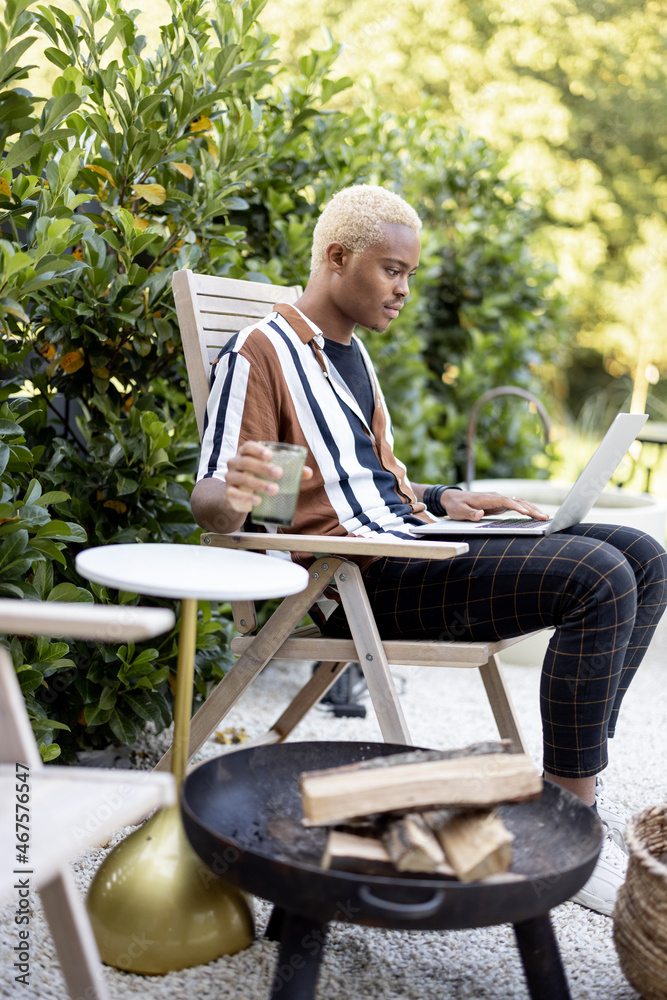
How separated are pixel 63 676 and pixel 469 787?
130cm

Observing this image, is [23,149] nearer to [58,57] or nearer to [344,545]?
[58,57]

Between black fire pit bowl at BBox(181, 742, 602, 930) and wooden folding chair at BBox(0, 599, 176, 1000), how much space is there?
0.61 feet

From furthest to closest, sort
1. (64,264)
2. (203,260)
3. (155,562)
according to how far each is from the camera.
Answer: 1. (203,260)
2. (64,264)
3. (155,562)

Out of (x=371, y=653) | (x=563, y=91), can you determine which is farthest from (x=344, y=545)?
(x=563, y=91)

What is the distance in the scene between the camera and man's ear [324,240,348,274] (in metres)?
2.24

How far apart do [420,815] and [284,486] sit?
59 cm

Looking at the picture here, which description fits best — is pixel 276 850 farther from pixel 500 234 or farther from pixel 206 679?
pixel 500 234

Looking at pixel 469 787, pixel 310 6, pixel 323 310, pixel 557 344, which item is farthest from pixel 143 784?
pixel 310 6

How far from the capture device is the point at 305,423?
7.13 ft

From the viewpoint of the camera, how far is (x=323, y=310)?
231 cm

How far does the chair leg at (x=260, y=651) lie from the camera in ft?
6.49

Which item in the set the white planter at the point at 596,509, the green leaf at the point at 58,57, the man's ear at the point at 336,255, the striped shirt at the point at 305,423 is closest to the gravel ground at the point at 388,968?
the striped shirt at the point at 305,423

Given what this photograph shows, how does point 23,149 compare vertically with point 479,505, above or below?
above

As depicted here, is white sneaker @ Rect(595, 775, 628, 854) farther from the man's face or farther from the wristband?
the man's face
